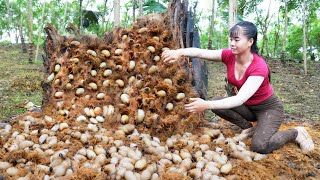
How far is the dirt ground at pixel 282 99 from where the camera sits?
8.35 ft

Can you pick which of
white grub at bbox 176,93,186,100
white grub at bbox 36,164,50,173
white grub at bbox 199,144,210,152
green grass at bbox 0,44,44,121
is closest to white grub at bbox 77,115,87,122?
white grub at bbox 36,164,50,173

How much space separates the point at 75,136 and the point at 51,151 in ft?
0.84

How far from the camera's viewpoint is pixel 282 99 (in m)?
6.37

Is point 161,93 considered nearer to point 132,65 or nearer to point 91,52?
point 132,65

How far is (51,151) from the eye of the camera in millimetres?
2398

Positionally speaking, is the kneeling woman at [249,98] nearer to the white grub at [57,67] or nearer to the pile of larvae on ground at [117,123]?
the pile of larvae on ground at [117,123]

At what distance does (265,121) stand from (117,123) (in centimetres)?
126

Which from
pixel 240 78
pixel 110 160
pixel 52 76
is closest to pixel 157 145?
pixel 110 160

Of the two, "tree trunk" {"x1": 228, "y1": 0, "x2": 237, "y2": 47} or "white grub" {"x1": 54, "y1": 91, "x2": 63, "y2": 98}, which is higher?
"tree trunk" {"x1": 228, "y1": 0, "x2": 237, "y2": 47}

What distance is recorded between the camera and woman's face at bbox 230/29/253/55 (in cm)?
260

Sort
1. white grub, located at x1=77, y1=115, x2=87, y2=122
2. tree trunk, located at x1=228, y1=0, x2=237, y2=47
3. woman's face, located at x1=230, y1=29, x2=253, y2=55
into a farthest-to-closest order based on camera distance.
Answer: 1. tree trunk, located at x1=228, y1=0, x2=237, y2=47
2. white grub, located at x1=77, y1=115, x2=87, y2=122
3. woman's face, located at x1=230, y1=29, x2=253, y2=55

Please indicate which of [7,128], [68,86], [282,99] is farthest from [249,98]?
[282,99]

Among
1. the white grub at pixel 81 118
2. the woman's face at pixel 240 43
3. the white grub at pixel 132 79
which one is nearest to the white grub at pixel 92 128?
the white grub at pixel 81 118

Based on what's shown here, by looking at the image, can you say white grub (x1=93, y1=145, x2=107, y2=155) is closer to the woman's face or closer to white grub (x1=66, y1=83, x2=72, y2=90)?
white grub (x1=66, y1=83, x2=72, y2=90)
